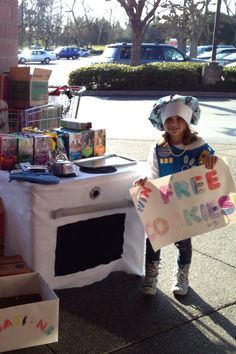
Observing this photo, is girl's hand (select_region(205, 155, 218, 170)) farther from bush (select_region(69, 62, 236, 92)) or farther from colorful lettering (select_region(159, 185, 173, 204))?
bush (select_region(69, 62, 236, 92))

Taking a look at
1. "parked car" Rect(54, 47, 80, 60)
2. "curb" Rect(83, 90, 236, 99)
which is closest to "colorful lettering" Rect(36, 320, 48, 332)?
"curb" Rect(83, 90, 236, 99)

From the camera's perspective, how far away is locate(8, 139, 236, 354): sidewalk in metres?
2.94

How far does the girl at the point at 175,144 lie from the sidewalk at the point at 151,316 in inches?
6.7

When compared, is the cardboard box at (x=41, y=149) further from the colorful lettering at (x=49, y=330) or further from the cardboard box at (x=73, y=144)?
the colorful lettering at (x=49, y=330)

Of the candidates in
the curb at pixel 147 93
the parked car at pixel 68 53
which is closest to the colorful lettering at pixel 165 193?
the curb at pixel 147 93

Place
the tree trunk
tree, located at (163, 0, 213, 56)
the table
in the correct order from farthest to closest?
tree, located at (163, 0, 213, 56)
the tree trunk
the table

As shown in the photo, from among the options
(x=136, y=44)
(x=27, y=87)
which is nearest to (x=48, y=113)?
(x=27, y=87)

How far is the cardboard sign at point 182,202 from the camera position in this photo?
317 centimetres

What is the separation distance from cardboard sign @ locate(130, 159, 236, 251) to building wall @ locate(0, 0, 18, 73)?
2.23m

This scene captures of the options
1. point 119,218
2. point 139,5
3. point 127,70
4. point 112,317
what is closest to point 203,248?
point 119,218

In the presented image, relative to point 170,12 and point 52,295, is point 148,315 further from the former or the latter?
point 170,12

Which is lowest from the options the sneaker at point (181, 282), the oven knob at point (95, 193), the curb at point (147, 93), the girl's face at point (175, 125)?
the sneaker at point (181, 282)

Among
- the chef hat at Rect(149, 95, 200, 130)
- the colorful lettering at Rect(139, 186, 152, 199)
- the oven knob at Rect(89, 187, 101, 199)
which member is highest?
the chef hat at Rect(149, 95, 200, 130)

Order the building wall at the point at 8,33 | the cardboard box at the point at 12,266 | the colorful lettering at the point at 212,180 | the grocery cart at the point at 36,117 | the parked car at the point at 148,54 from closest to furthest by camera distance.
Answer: the cardboard box at the point at 12,266 → the colorful lettering at the point at 212,180 → the grocery cart at the point at 36,117 → the building wall at the point at 8,33 → the parked car at the point at 148,54
